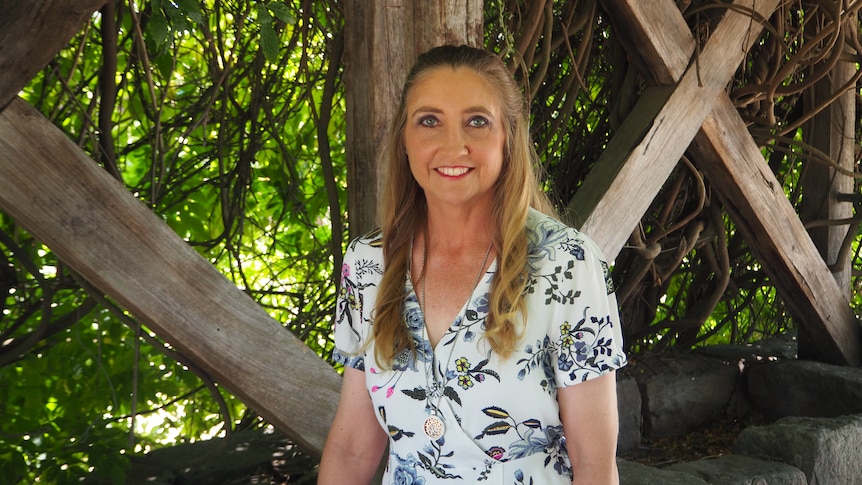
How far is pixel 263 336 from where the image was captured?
2363mm

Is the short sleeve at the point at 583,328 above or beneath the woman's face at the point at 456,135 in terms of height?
beneath

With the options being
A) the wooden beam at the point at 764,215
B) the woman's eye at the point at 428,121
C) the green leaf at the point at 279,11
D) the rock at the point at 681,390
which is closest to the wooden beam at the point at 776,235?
the wooden beam at the point at 764,215

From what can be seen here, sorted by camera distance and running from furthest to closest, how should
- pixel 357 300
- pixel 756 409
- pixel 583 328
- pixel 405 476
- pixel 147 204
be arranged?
1. pixel 756 409
2. pixel 147 204
3. pixel 357 300
4. pixel 405 476
5. pixel 583 328

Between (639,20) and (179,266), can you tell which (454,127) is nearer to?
(179,266)

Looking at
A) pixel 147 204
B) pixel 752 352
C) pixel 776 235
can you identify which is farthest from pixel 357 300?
pixel 752 352

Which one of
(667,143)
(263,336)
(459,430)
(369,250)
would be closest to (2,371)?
(263,336)

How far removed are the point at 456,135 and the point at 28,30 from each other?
2.92 feet

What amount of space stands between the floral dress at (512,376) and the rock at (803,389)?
7.93ft

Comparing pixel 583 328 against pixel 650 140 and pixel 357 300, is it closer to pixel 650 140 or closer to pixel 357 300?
pixel 357 300

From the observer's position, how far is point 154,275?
2184 mm

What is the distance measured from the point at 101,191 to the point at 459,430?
0.93m

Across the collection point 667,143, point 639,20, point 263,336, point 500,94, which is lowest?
point 263,336

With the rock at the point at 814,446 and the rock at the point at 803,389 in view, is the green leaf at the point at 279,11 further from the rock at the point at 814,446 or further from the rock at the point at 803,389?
the rock at the point at 803,389

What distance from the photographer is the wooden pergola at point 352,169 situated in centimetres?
201
